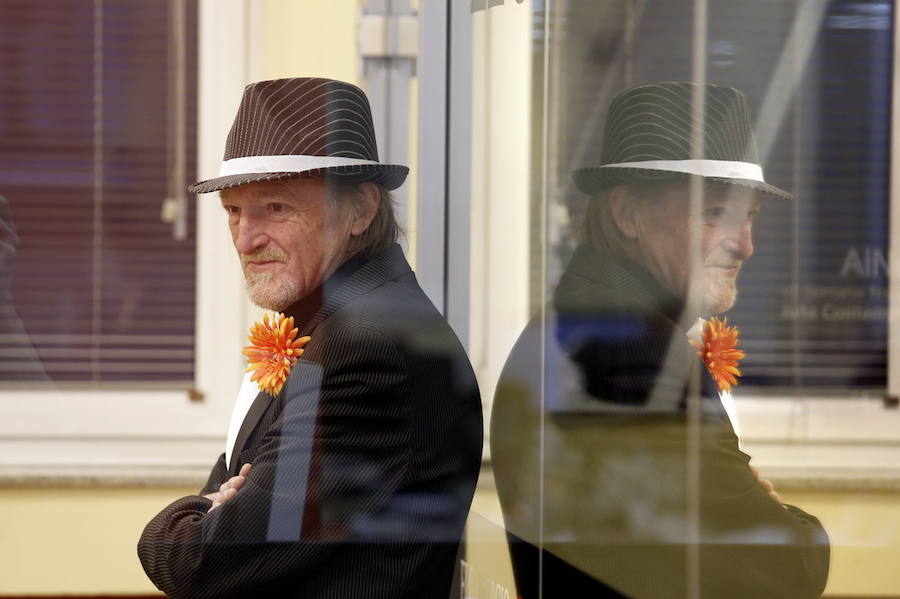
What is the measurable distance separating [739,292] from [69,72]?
90cm

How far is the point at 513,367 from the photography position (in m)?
1.12

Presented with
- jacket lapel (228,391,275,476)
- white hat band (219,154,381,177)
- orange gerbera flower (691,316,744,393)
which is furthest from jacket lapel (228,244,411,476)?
orange gerbera flower (691,316,744,393)

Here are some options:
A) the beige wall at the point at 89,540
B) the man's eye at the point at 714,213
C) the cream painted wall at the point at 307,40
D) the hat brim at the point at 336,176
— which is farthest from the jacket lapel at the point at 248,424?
the man's eye at the point at 714,213

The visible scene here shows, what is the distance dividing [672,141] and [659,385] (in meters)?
0.21

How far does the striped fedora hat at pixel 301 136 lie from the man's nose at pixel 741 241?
44cm

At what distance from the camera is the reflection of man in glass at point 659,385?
812 millimetres

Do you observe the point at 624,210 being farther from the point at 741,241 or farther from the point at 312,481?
the point at 312,481

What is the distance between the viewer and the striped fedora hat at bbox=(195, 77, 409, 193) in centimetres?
108

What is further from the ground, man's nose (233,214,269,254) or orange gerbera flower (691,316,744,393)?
man's nose (233,214,269,254)

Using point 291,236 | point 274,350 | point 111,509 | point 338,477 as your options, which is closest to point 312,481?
point 338,477

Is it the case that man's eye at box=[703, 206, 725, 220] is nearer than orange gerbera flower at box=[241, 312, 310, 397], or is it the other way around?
man's eye at box=[703, 206, 725, 220]

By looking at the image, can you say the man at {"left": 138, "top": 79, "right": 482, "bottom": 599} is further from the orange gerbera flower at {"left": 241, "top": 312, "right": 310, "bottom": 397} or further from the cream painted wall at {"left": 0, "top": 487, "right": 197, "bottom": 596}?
the cream painted wall at {"left": 0, "top": 487, "right": 197, "bottom": 596}

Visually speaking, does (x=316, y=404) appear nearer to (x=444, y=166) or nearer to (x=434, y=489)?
(x=434, y=489)

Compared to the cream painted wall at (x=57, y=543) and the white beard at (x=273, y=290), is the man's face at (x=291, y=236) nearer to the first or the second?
the white beard at (x=273, y=290)
